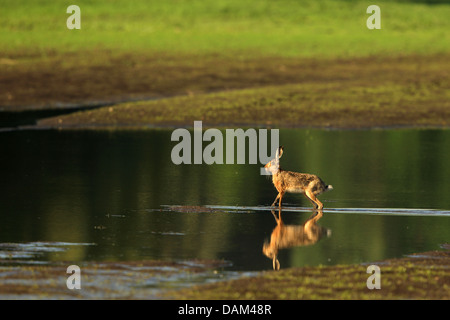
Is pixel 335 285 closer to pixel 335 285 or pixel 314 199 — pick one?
pixel 335 285

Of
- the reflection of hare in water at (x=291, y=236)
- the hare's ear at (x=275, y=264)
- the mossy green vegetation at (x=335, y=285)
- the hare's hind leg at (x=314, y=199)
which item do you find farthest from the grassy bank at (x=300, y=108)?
the mossy green vegetation at (x=335, y=285)

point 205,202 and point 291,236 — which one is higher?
point 205,202

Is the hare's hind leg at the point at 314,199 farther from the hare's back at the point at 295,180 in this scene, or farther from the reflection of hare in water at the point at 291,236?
the reflection of hare in water at the point at 291,236

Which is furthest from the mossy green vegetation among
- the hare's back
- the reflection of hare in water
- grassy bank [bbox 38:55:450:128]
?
grassy bank [bbox 38:55:450:128]

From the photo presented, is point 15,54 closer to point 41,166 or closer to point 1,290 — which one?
point 41,166

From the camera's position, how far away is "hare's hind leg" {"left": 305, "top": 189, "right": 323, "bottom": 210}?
19.5 m

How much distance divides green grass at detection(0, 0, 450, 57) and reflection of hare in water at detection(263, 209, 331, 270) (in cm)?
4483

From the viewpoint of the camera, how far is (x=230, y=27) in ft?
243

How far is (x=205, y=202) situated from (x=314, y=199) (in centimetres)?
275

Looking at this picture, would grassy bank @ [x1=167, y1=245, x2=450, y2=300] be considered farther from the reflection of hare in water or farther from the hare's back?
the hare's back

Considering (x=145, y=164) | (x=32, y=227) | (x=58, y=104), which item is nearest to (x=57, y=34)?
(x=58, y=104)

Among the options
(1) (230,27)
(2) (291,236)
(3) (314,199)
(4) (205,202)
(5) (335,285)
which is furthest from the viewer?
(1) (230,27)

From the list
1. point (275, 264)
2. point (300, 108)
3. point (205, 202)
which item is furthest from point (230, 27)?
point (275, 264)

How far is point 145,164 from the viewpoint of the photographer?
28.6 meters
